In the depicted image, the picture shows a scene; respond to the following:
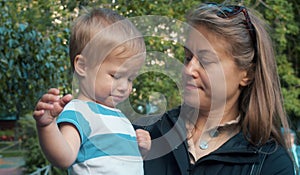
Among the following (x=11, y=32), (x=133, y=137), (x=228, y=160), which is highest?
(x=133, y=137)

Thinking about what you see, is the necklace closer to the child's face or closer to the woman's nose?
the woman's nose

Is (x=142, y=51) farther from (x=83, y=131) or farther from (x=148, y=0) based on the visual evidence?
(x=148, y=0)

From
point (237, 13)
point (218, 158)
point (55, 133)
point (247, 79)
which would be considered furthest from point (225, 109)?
point (55, 133)

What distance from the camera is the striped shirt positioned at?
5.07ft

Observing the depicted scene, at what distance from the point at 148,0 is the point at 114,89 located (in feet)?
11.6

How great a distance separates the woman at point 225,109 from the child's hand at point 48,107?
0.61 m

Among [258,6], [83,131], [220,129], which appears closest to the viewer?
[83,131]

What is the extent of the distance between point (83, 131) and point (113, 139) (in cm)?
12

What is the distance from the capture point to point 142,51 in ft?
5.54

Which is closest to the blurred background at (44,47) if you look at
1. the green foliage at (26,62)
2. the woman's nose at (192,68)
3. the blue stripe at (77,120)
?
the green foliage at (26,62)

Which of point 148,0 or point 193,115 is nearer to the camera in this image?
point 193,115

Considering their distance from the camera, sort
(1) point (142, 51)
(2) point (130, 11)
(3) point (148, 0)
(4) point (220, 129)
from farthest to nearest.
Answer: (3) point (148, 0) < (2) point (130, 11) < (4) point (220, 129) < (1) point (142, 51)

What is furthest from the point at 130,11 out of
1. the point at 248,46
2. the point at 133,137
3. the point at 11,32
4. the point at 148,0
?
the point at 133,137

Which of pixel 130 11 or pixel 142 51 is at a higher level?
pixel 142 51
